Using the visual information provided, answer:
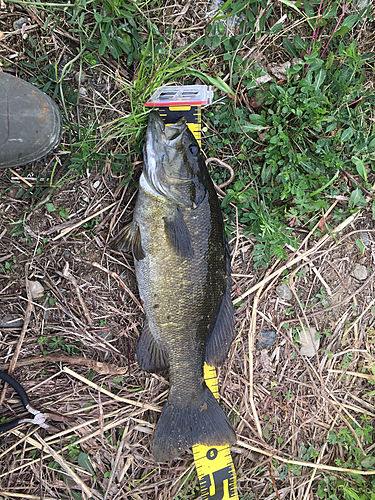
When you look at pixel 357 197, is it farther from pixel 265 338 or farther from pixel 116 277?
pixel 116 277

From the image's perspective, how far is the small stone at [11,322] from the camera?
2.58 m

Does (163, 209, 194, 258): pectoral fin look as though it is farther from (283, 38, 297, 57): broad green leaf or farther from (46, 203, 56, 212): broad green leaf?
(283, 38, 297, 57): broad green leaf

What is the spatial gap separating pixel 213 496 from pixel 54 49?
159 inches

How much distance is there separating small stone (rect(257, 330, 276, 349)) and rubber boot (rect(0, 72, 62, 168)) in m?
2.53

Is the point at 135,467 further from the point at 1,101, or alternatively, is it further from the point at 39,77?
the point at 39,77

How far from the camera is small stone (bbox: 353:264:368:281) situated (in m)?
3.22

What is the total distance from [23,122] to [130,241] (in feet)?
3.96

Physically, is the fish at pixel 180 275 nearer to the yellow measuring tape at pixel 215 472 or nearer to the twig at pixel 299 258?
the yellow measuring tape at pixel 215 472

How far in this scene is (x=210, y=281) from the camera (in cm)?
241

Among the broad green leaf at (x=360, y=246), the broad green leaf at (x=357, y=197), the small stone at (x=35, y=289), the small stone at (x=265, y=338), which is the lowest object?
the small stone at (x=265, y=338)

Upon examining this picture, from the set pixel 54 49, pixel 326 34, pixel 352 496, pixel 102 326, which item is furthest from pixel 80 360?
pixel 326 34

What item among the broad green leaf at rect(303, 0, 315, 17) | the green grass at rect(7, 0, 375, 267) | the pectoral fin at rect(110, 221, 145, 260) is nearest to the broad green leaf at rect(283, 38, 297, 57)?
the green grass at rect(7, 0, 375, 267)

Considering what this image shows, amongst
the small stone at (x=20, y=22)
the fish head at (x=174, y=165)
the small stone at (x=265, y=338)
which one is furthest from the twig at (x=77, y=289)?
the small stone at (x=20, y=22)

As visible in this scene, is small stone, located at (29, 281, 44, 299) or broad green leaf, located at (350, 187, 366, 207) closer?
small stone, located at (29, 281, 44, 299)
